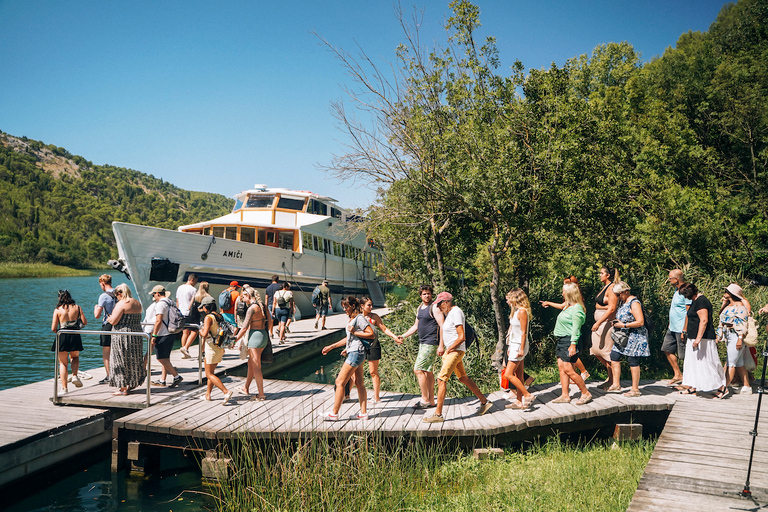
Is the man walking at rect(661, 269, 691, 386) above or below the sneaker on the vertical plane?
above

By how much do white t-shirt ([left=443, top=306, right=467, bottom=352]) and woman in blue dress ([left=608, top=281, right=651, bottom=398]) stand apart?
2.55m

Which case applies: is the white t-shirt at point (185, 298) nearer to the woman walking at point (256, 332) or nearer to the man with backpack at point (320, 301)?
the woman walking at point (256, 332)

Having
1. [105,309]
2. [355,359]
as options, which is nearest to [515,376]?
[355,359]

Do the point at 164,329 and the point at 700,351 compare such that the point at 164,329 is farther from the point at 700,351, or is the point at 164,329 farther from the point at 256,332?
the point at 700,351

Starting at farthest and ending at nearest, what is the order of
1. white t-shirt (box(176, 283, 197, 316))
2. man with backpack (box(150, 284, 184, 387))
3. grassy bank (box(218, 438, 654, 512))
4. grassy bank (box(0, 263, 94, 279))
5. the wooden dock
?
grassy bank (box(0, 263, 94, 279)), white t-shirt (box(176, 283, 197, 316)), man with backpack (box(150, 284, 184, 387)), grassy bank (box(218, 438, 654, 512)), the wooden dock

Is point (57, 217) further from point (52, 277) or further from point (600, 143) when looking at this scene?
point (600, 143)

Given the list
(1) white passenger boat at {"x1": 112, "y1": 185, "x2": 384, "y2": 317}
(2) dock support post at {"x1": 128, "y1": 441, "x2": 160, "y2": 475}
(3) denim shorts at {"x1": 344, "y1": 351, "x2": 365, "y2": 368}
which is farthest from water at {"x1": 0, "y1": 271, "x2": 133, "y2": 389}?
(3) denim shorts at {"x1": 344, "y1": 351, "x2": 365, "y2": 368}

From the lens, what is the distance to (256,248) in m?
19.0

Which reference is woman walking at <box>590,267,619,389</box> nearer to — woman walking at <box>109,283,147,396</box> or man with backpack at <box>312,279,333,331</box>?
woman walking at <box>109,283,147,396</box>

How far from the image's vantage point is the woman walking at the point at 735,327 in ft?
23.2

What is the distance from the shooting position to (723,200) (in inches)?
700

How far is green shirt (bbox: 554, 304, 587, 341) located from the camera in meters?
6.56

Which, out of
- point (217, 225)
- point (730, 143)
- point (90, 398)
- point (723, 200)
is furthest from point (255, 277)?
point (730, 143)

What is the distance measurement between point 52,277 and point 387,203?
282 ft
